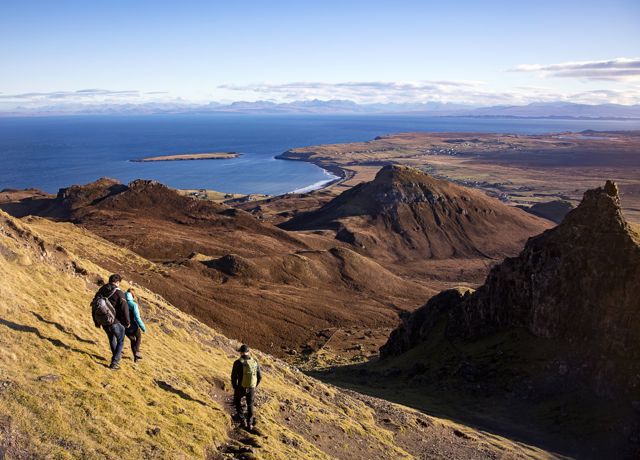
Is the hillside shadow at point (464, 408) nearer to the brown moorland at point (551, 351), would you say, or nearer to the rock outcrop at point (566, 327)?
the brown moorland at point (551, 351)

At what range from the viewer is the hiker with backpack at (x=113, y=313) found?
14625mm

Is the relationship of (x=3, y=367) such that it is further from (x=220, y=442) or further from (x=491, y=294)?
(x=491, y=294)

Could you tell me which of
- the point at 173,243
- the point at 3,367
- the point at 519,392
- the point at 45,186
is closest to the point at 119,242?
the point at 173,243

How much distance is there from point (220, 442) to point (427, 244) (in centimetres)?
9549

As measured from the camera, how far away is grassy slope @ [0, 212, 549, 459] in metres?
11.8

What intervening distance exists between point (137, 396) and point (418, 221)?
10006cm

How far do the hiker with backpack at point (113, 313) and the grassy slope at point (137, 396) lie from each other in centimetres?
71

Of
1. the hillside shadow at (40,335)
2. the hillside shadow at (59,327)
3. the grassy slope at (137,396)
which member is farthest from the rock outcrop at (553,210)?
the hillside shadow at (40,335)

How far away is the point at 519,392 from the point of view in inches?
1309

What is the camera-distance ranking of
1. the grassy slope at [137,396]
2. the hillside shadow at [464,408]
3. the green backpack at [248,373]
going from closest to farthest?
the grassy slope at [137,396]
the green backpack at [248,373]
the hillside shadow at [464,408]

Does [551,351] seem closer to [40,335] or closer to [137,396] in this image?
[137,396]

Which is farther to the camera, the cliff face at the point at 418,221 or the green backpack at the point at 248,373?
the cliff face at the point at 418,221

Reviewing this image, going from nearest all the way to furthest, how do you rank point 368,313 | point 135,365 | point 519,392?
point 135,365 → point 519,392 → point 368,313

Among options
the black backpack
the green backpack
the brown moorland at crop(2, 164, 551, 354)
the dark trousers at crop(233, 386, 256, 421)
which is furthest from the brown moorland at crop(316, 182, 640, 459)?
the black backpack
